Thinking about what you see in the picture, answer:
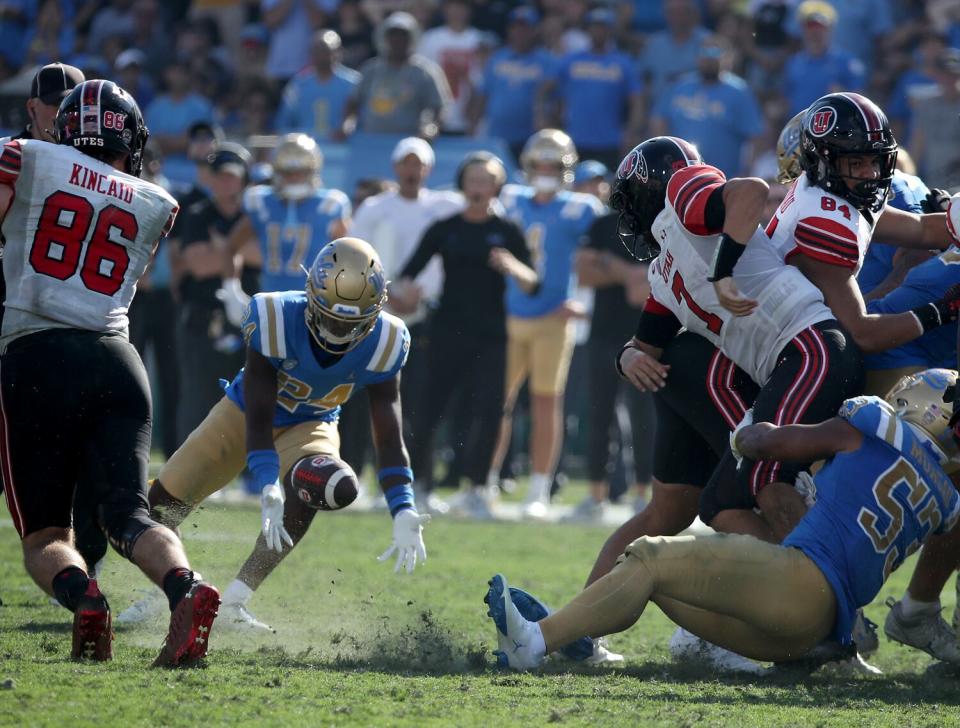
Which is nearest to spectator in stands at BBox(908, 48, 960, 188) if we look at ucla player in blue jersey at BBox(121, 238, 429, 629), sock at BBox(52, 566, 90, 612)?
ucla player in blue jersey at BBox(121, 238, 429, 629)

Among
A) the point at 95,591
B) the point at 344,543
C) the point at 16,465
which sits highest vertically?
the point at 16,465

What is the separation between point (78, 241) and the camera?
4.93 meters

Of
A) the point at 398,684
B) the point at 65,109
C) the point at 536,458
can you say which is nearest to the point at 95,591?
the point at 398,684

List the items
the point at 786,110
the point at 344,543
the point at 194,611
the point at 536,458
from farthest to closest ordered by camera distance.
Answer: the point at 786,110 < the point at 536,458 < the point at 344,543 < the point at 194,611

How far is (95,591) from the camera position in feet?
14.9

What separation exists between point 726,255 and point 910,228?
Answer: 2.95 feet

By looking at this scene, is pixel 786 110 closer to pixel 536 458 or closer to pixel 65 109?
pixel 536 458

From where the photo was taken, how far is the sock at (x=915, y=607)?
17.8 ft

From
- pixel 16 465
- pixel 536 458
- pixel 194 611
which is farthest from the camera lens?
pixel 536 458

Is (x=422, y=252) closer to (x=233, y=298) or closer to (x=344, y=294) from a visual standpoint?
(x=233, y=298)

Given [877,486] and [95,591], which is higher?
[877,486]

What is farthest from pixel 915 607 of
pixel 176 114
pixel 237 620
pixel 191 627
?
pixel 176 114

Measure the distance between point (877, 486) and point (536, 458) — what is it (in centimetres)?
545

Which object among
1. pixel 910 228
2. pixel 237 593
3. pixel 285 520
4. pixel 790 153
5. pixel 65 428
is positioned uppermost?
pixel 790 153
